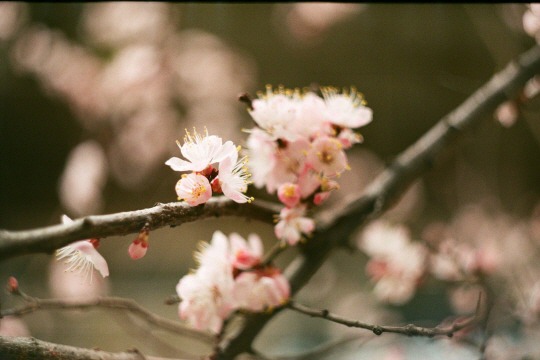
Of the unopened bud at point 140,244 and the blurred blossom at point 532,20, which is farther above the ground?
the blurred blossom at point 532,20

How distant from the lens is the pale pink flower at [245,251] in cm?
62

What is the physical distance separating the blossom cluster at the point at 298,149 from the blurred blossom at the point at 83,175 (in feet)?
2.80

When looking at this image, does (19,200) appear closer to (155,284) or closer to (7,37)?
(7,37)

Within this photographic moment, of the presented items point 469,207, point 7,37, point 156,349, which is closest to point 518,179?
point 469,207

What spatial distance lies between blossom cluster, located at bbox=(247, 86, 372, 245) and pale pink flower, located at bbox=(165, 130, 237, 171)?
9 cm

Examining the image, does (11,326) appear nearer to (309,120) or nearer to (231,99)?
(309,120)

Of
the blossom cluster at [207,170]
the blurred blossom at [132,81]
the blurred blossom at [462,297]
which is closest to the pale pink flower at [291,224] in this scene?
the blossom cluster at [207,170]

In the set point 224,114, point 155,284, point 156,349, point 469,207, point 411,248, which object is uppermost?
point 469,207

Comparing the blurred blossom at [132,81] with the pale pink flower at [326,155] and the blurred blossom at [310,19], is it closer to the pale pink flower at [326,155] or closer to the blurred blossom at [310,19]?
the blurred blossom at [310,19]

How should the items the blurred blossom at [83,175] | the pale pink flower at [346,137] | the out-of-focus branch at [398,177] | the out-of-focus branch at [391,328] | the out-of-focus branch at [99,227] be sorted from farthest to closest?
the blurred blossom at [83,175] → the out-of-focus branch at [398,177] → the pale pink flower at [346,137] → the out-of-focus branch at [391,328] → the out-of-focus branch at [99,227]

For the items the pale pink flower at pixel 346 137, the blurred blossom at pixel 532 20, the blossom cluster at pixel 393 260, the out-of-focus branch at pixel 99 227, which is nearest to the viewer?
the out-of-focus branch at pixel 99 227

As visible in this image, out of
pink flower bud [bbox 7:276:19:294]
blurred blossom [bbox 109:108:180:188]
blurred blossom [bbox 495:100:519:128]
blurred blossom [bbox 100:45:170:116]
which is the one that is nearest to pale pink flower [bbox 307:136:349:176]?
pink flower bud [bbox 7:276:19:294]

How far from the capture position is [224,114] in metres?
1.16

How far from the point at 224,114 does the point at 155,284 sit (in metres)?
0.44
